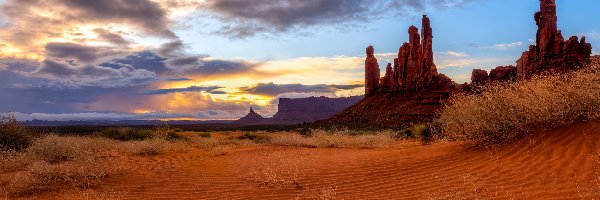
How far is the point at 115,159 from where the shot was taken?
1312 centimetres

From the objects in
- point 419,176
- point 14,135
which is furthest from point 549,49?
point 14,135

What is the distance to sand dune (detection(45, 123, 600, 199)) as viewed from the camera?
6504 mm

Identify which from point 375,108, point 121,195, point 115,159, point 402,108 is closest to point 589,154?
point 121,195

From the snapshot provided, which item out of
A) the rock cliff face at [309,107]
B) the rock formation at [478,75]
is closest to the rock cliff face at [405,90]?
the rock formation at [478,75]

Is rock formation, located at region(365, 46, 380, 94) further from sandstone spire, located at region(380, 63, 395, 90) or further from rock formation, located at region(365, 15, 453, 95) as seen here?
sandstone spire, located at region(380, 63, 395, 90)

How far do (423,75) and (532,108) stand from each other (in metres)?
63.4

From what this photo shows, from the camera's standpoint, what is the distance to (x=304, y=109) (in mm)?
158625

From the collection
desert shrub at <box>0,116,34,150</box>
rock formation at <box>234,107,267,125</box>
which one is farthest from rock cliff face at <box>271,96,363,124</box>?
desert shrub at <box>0,116,34,150</box>

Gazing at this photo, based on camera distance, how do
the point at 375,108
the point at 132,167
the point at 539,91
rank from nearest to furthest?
the point at 539,91 < the point at 132,167 < the point at 375,108

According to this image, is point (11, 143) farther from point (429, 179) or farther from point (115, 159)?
point (429, 179)

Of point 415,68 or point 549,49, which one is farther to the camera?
point 415,68

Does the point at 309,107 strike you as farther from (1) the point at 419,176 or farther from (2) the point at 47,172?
(1) the point at 419,176

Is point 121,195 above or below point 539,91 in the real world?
below

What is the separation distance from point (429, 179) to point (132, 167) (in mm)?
7817
